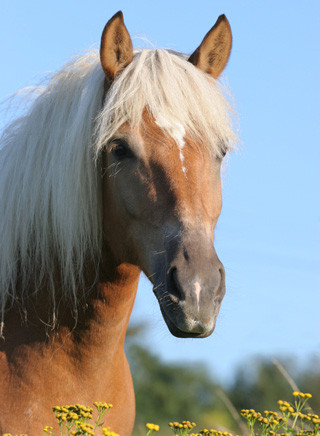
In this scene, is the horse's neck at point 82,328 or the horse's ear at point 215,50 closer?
the horse's neck at point 82,328

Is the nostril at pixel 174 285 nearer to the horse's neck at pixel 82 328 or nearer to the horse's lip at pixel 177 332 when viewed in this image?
the horse's lip at pixel 177 332

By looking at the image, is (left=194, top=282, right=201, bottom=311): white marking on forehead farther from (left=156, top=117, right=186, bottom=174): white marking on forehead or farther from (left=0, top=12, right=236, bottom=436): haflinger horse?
(left=156, top=117, right=186, bottom=174): white marking on forehead

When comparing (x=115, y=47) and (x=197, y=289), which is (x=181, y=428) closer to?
(x=197, y=289)

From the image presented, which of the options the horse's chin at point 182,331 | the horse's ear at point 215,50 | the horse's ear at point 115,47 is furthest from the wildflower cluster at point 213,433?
the horse's ear at point 215,50

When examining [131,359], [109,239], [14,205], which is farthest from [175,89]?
[131,359]

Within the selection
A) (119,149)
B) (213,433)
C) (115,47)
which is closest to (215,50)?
(115,47)

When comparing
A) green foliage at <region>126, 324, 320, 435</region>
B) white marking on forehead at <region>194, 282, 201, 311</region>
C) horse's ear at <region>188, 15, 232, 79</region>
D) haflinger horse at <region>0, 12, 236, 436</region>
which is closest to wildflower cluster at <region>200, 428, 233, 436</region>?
white marking on forehead at <region>194, 282, 201, 311</region>

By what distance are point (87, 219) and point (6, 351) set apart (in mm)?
963

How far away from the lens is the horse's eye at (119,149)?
3.92 m

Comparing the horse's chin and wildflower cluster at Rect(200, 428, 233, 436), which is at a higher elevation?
the horse's chin

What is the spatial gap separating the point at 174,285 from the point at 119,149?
1005 millimetres

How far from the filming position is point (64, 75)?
175 inches

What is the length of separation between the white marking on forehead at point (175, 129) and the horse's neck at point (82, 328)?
870mm

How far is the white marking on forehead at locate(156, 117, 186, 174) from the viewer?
3850 millimetres
